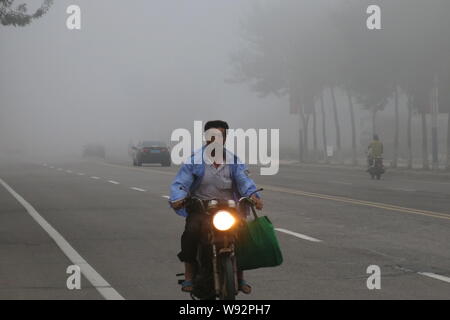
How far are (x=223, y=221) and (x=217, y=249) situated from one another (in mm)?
262

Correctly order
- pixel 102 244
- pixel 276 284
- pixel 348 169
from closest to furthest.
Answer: pixel 276 284, pixel 102 244, pixel 348 169

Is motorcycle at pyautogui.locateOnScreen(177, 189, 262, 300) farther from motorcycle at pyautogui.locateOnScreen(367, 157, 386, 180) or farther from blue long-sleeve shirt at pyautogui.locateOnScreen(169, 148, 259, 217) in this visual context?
motorcycle at pyautogui.locateOnScreen(367, 157, 386, 180)

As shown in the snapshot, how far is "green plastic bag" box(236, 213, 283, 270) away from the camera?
8.09 m

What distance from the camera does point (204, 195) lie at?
8.45 meters

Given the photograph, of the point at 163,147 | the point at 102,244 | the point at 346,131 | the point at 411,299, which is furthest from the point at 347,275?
the point at 346,131

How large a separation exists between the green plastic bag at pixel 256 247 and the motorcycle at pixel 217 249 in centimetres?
8

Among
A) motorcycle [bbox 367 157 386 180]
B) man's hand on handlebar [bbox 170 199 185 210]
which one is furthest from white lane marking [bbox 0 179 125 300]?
motorcycle [bbox 367 157 386 180]

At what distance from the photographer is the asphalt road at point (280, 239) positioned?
32.1 feet

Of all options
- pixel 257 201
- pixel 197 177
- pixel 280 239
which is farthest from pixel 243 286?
pixel 280 239

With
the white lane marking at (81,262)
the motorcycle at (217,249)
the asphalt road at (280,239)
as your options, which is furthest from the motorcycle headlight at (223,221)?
the white lane marking at (81,262)

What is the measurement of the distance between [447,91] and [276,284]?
34627 mm

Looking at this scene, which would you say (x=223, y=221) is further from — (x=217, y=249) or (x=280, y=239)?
(x=280, y=239)

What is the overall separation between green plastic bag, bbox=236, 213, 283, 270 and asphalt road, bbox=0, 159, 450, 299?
3.98 feet

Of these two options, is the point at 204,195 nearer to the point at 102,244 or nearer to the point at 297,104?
the point at 102,244
